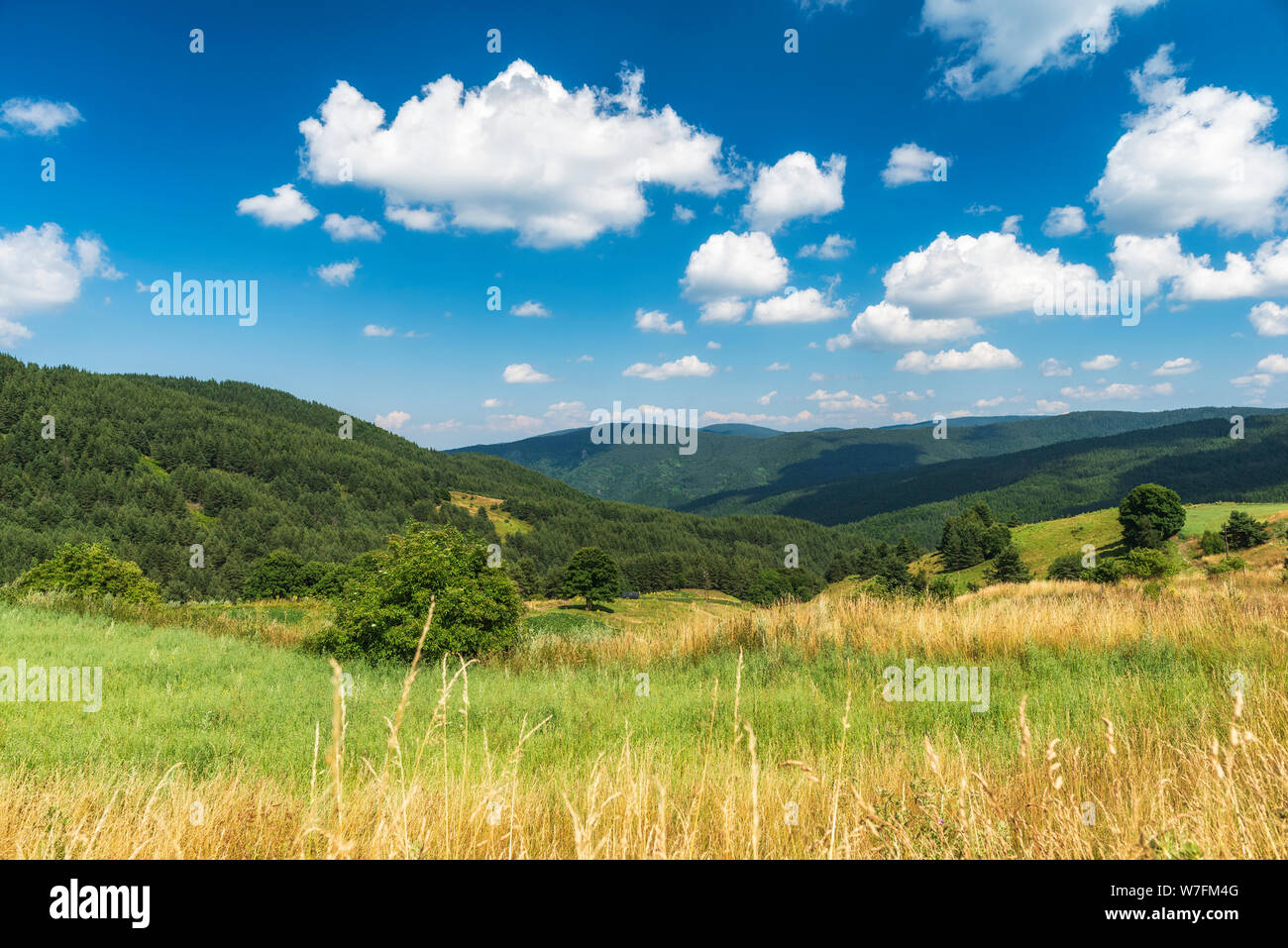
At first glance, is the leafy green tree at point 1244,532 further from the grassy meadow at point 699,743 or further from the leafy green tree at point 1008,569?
the grassy meadow at point 699,743

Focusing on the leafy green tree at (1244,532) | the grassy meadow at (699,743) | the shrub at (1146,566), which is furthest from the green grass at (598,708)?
the leafy green tree at (1244,532)

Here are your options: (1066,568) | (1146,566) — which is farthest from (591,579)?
(1146,566)

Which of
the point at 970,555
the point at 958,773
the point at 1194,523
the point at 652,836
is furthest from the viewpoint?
the point at 970,555

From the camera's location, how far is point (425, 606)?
44.3ft

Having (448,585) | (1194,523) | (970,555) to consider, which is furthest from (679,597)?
(448,585)

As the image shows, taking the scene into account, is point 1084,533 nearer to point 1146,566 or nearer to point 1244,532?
point 1244,532

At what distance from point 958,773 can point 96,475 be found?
180171 millimetres

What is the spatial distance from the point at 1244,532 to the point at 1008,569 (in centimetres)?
2537

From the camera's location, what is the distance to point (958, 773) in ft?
11.4

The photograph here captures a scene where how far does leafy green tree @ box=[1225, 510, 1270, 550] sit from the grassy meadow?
248ft

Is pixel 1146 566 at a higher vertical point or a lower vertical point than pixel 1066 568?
higher

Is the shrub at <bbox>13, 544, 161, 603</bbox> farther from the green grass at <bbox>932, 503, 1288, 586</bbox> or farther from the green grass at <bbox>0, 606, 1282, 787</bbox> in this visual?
the green grass at <bbox>932, 503, 1288, 586</bbox>

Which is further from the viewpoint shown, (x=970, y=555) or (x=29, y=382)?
(x=29, y=382)
